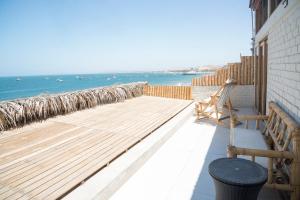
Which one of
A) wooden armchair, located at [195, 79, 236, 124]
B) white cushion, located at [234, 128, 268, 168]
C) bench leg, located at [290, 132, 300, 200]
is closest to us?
bench leg, located at [290, 132, 300, 200]

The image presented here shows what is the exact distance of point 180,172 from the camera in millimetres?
3496

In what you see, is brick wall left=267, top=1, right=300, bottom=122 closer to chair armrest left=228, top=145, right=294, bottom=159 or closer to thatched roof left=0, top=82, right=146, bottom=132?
chair armrest left=228, top=145, right=294, bottom=159

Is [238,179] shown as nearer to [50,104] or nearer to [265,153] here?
[265,153]

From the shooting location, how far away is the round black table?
70.2 inches

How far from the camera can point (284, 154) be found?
2.32 m

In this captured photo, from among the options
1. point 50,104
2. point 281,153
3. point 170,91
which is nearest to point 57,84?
point 170,91

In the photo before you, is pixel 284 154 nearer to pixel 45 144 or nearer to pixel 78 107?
pixel 45 144

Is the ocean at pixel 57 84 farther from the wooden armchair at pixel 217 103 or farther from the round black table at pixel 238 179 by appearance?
the round black table at pixel 238 179

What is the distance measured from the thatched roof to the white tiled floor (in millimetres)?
3348

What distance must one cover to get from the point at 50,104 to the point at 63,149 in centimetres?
283

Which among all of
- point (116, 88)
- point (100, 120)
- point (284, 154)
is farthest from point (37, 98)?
point (284, 154)

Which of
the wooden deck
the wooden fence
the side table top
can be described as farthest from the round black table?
the wooden fence

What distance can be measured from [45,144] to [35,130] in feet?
3.72

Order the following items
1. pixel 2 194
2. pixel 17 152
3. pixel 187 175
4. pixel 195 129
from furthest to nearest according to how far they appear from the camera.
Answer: pixel 195 129
pixel 17 152
pixel 187 175
pixel 2 194
